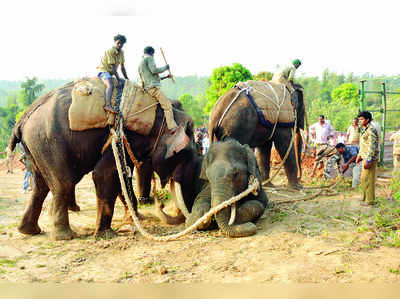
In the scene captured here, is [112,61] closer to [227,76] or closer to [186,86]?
[227,76]

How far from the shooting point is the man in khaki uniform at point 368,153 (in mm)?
6301

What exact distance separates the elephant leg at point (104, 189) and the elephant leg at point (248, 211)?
6.18 feet

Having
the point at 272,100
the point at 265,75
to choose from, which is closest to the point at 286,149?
the point at 272,100

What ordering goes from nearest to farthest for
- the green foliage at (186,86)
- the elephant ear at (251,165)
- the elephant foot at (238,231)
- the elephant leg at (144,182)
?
the elephant foot at (238,231) → the elephant ear at (251,165) → the elephant leg at (144,182) → the green foliage at (186,86)

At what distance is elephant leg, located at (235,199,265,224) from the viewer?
5328 millimetres

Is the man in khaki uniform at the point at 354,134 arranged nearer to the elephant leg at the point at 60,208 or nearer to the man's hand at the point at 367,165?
the man's hand at the point at 367,165

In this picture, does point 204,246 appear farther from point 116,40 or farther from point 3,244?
point 116,40

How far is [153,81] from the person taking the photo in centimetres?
596

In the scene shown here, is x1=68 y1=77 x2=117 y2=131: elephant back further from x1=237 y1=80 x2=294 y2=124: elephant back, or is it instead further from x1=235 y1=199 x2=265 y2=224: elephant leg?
x1=237 y1=80 x2=294 y2=124: elephant back

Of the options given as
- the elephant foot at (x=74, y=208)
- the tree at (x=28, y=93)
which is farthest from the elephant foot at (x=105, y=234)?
the tree at (x=28, y=93)

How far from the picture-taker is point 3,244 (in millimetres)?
5395

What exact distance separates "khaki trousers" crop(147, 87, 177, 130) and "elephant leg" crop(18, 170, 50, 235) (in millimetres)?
2155

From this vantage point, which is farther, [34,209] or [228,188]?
[34,209]

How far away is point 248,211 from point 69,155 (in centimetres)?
270
